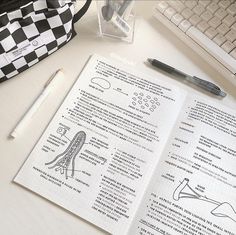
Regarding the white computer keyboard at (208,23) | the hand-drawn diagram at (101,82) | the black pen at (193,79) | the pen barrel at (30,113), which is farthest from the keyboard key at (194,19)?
the pen barrel at (30,113)

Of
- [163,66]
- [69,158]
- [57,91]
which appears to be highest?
[163,66]

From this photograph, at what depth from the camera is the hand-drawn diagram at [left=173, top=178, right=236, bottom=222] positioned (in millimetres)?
553

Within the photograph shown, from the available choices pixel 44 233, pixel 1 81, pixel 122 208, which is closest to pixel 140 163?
pixel 122 208

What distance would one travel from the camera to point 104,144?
1.95 ft

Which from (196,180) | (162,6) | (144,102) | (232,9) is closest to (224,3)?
(232,9)

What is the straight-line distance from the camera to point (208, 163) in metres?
0.59

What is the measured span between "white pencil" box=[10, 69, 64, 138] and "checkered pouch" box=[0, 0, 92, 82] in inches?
2.1

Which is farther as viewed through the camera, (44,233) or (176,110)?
(176,110)

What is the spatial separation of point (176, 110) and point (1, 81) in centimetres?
33

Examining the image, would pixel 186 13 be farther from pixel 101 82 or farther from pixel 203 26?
pixel 101 82

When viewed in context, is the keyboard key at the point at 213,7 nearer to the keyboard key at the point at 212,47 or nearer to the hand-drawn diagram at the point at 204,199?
the keyboard key at the point at 212,47

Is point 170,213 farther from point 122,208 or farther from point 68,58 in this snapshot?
point 68,58

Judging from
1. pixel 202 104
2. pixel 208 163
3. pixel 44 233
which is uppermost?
pixel 202 104

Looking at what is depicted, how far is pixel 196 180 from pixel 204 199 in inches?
1.3
